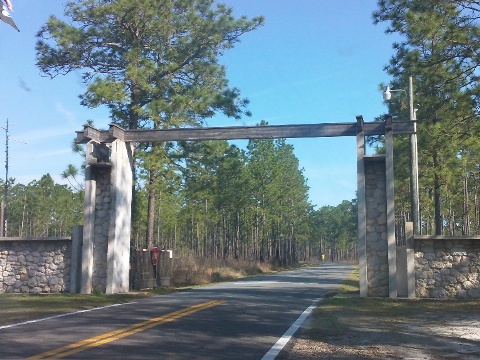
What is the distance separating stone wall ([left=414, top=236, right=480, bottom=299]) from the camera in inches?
730

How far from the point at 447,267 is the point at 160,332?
11377mm

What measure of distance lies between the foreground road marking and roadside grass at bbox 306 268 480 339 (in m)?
3.14

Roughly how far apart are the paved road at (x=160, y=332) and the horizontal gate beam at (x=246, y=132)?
6584 millimetres

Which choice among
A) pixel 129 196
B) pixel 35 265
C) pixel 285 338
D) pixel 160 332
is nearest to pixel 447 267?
pixel 285 338

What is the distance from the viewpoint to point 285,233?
233 ft

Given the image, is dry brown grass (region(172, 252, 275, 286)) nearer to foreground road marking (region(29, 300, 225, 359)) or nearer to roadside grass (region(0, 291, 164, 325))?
roadside grass (region(0, 291, 164, 325))

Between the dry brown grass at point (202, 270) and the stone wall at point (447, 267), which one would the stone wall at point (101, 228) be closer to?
the dry brown grass at point (202, 270)

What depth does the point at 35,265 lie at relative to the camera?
21.3 meters

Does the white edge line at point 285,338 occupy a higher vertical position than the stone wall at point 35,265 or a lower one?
lower

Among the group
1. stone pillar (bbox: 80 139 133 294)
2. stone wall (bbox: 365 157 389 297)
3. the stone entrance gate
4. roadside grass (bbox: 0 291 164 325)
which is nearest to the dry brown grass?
stone pillar (bbox: 80 139 133 294)

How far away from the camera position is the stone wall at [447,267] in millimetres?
18547

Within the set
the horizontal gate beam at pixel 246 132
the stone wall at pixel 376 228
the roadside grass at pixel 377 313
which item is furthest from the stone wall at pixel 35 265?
the stone wall at pixel 376 228

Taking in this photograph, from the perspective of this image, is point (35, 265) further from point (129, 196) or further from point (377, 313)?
point (377, 313)

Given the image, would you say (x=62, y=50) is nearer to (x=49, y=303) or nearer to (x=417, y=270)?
(x=49, y=303)
